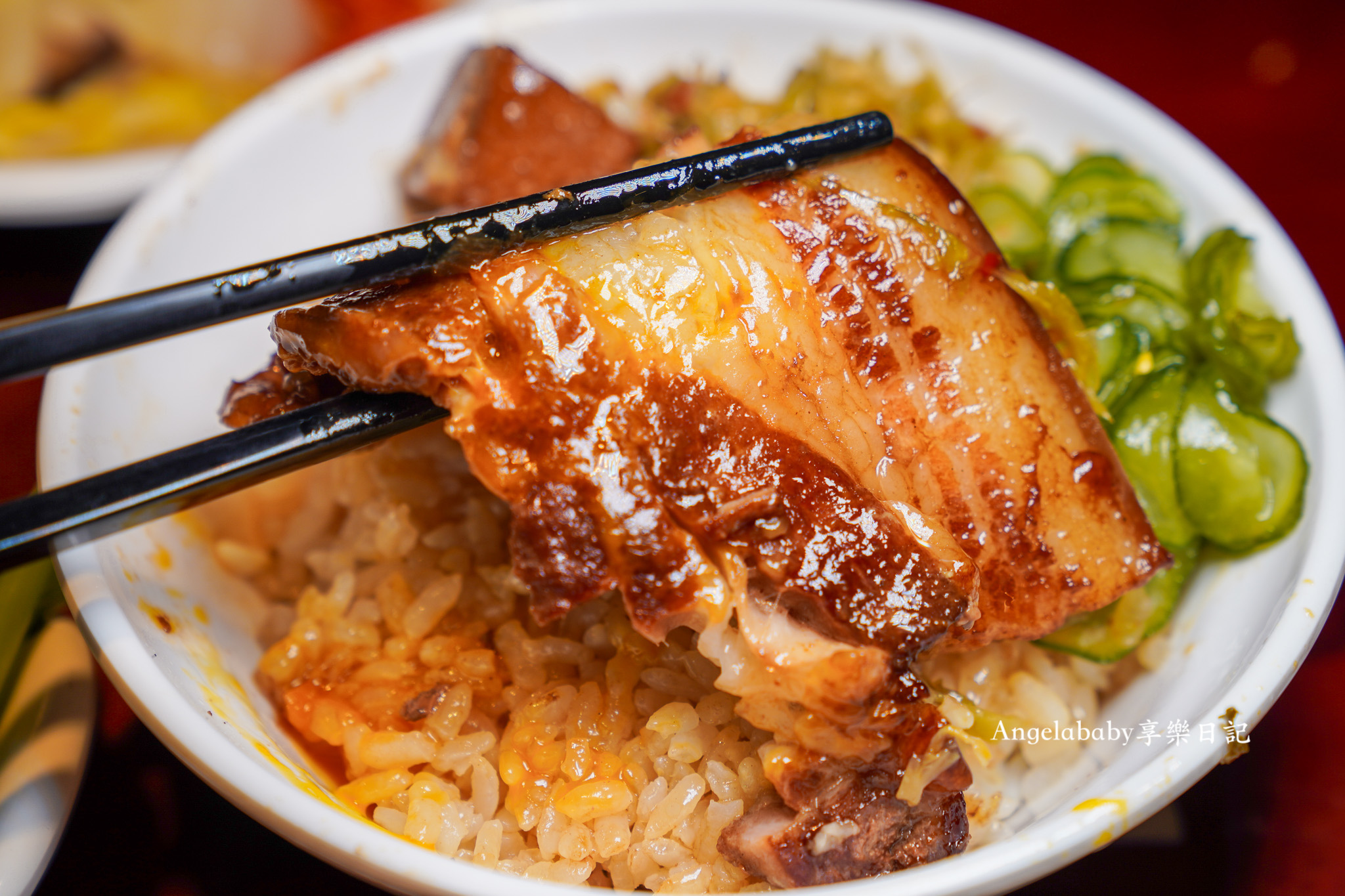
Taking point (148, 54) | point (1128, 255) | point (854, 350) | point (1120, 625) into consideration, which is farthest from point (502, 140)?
point (148, 54)

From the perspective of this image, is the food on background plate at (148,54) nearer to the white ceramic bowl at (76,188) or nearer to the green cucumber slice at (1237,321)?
the white ceramic bowl at (76,188)

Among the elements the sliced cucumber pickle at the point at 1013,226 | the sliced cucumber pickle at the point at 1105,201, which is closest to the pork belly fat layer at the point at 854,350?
the sliced cucumber pickle at the point at 1013,226

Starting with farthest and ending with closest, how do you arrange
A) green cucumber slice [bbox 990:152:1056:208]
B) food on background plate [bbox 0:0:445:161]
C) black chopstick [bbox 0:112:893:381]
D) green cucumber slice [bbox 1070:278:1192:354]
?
food on background plate [bbox 0:0:445:161] < green cucumber slice [bbox 990:152:1056:208] < green cucumber slice [bbox 1070:278:1192:354] < black chopstick [bbox 0:112:893:381]

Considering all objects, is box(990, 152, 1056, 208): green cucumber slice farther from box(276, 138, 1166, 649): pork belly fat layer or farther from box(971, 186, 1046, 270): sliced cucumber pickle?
box(276, 138, 1166, 649): pork belly fat layer

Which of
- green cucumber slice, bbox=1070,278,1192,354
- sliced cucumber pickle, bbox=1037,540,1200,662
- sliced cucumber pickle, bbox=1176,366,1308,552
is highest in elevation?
green cucumber slice, bbox=1070,278,1192,354

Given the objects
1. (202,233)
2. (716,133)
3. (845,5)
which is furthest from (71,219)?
(845,5)

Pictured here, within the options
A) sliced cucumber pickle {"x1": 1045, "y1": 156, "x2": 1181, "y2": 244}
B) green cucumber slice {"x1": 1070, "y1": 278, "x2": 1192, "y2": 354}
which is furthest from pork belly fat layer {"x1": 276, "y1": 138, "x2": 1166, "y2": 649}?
sliced cucumber pickle {"x1": 1045, "y1": 156, "x2": 1181, "y2": 244}
